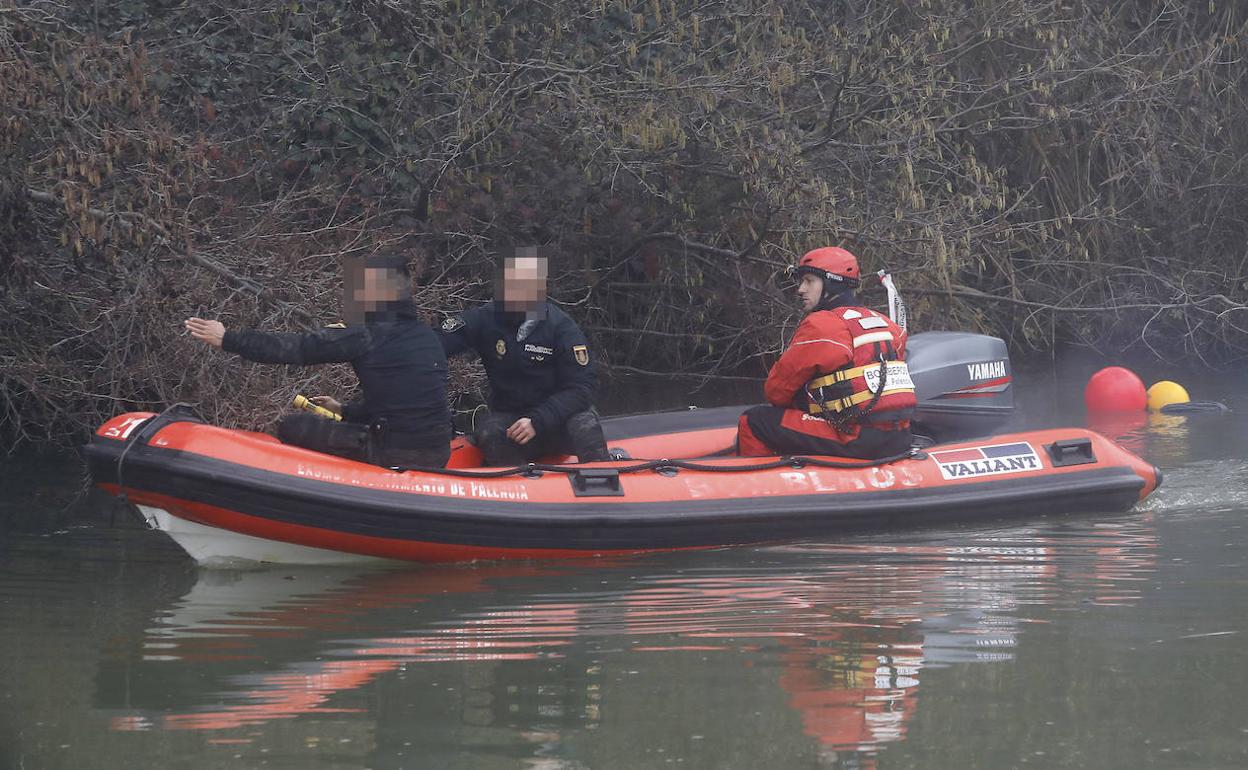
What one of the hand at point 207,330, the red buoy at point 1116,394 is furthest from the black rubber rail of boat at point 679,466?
the red buoy at point 1116,394

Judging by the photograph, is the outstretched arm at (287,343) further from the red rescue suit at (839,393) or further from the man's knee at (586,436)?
the red rescue suit at (839,393)

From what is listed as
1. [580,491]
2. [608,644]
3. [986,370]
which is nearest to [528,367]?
[580,491]

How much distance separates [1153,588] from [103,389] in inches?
206

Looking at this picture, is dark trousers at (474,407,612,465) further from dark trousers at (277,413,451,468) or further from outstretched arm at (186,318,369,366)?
outstretched arm at (186,318,369,366)

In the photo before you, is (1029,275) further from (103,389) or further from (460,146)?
(103,389)

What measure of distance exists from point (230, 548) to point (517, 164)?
4.45 metres

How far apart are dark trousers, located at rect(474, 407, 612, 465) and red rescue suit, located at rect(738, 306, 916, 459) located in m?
0.78

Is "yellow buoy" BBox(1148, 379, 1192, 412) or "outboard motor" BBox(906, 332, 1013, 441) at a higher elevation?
"outboard motor" BBox(906, 332, 1013, 441)

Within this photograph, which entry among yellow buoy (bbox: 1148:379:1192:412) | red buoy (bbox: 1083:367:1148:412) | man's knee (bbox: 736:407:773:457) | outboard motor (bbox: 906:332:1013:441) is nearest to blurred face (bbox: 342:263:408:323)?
man's knee (bbox: 736:407:773:457)

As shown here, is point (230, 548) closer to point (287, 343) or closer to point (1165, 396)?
point (287, 343)

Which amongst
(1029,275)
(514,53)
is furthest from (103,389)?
(1029,275)

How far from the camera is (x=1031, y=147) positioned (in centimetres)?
1276

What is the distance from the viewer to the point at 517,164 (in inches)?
385

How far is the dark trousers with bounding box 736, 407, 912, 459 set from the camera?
664cm
